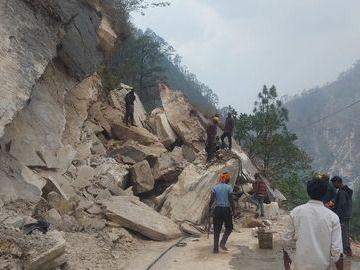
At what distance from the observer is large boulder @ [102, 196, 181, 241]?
436 inches

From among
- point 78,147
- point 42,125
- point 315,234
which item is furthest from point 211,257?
point 78,147

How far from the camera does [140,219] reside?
11.2 m

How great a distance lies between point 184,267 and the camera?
30.0 ft

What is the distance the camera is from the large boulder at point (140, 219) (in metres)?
11.1

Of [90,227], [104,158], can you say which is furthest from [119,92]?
[90,227]

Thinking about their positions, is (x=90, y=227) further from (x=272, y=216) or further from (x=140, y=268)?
(x=272, y=216)

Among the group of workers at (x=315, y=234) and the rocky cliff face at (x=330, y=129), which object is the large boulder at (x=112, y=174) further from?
the rocky cliff face at (x=330, y=129)

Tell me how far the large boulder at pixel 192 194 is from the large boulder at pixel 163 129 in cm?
360

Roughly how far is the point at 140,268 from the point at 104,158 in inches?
253

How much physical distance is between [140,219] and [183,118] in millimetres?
8325

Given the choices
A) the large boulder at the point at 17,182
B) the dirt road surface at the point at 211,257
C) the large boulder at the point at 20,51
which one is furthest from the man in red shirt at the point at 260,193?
the large boulder at the point at 20,51

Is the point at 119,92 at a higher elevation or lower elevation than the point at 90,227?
higher

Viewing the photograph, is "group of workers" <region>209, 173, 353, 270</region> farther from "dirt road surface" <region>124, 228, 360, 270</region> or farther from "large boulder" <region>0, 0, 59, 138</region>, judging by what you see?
"large boulder" <region>0, 0, 59, 138</region>

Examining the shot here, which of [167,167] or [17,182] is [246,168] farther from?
[17,182]
